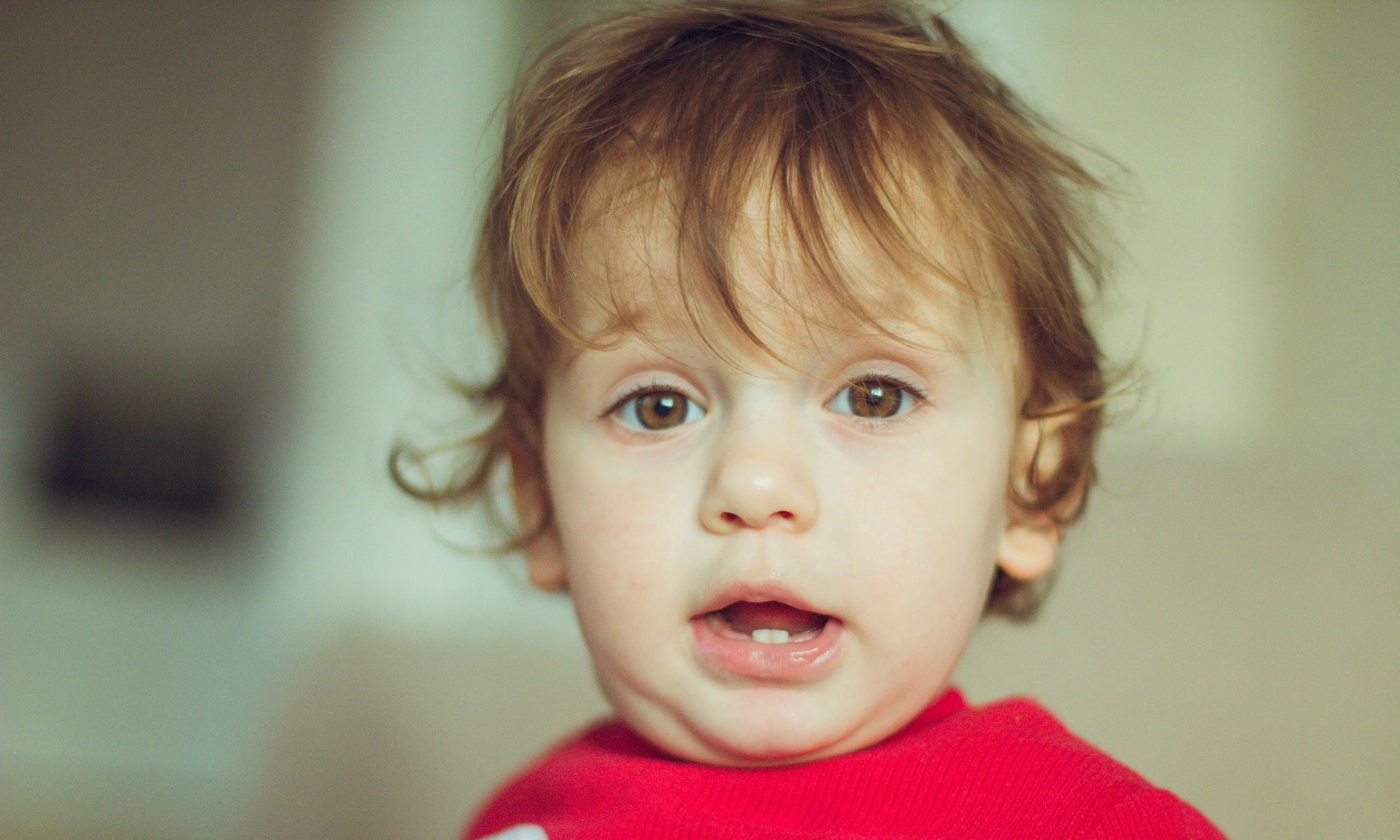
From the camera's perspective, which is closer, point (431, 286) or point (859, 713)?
point (859, 713)

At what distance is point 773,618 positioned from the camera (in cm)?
64

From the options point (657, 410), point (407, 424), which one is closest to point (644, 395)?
point (657, 410)

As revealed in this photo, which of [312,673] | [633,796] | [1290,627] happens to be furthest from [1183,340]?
[312,673]

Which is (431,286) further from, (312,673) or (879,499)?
(879,499)

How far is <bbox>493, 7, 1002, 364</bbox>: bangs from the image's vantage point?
0.62 metres

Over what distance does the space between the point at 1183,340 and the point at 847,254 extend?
0.98 m

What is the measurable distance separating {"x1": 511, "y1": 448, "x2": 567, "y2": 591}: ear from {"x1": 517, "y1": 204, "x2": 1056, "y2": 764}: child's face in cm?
17

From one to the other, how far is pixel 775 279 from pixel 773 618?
0.19 m

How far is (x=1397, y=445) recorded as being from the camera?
1282 mm

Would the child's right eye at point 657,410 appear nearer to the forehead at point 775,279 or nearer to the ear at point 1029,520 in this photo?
the forehead at point 775,279

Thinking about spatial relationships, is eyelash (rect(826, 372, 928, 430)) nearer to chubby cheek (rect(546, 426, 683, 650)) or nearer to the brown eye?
the brown eye

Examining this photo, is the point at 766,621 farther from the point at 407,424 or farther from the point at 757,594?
the point at 407,424

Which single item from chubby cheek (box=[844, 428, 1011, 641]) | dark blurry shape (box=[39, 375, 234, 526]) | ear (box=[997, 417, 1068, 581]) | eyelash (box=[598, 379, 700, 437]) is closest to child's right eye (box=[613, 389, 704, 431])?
eyelash (box=[598, 379, 700, 437])

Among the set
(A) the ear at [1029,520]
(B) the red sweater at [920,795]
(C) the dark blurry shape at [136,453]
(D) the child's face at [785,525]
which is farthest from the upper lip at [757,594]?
(C) the dark blurry shape at [136,453]
